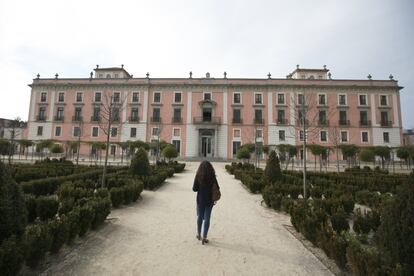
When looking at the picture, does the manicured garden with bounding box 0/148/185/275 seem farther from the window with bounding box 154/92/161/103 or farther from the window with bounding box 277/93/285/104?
the window with bounding box 277/93/285/104

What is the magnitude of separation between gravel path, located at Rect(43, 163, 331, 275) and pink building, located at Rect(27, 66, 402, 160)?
2702cm

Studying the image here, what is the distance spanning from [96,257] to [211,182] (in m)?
2.17

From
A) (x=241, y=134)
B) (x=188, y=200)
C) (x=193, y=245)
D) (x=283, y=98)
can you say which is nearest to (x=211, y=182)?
(x=193, y=245)

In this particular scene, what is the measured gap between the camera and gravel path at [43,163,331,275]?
10.7 feet

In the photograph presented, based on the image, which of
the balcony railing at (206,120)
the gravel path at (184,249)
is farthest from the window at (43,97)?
the gravel path at (184,249)

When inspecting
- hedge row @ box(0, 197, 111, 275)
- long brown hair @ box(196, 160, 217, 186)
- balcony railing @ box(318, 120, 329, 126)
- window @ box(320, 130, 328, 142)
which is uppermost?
balcony railing @ box(318, 120, 329, 126)

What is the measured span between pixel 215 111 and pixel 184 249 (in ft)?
100

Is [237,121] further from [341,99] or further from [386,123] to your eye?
[386,123]

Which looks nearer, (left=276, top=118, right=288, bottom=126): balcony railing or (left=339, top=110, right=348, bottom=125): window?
(left=276, top=118, right=288, bottom=126): balcony railing

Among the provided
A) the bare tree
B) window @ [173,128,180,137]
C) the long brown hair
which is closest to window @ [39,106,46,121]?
the bare tree

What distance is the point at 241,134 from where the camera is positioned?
1302 inches

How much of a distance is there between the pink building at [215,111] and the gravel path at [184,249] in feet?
88.6

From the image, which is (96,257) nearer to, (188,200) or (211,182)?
(211,182)

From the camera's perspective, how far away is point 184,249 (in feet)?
12.7
